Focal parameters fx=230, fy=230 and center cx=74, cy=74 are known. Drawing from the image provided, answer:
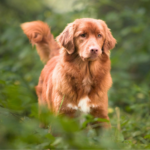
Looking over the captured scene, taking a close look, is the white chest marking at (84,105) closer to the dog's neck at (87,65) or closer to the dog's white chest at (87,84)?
the dog's white chest at (87,84)

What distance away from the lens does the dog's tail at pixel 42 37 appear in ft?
12.3

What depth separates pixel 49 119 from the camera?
38.9 inches

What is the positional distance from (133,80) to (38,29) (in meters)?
3.36

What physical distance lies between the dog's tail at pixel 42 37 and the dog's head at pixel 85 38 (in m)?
0.76

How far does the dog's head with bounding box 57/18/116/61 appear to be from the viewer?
9.31ft

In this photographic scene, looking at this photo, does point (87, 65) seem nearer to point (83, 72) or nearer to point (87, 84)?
point (83, 72)

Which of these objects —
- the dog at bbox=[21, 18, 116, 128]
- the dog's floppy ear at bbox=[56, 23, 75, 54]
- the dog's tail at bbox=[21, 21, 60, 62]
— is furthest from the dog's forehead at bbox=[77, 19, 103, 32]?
the dog's tail at bbox=[21, 21, 60, 62]

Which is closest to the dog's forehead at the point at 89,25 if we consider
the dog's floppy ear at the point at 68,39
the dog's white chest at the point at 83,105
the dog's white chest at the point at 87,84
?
the dog's floppy ear at the point at 68,39

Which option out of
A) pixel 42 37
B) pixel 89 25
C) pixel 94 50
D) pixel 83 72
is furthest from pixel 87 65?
pixel 42 37

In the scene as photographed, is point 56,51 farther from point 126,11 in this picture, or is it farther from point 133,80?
point 133,80

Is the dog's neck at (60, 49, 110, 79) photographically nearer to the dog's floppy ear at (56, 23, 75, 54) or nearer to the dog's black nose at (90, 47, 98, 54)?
the dog's floppy ear at (56, 23, 75, 54)

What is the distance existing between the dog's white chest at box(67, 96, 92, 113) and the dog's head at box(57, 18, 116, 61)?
51 cm

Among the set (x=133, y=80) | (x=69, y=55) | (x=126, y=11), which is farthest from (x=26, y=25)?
(x=133, y=80)

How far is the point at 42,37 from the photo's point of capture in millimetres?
3834
